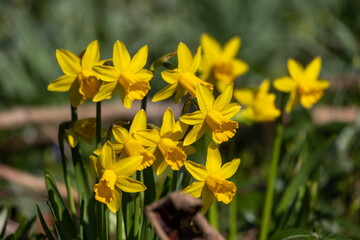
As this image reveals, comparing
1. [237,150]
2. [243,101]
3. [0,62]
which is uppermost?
[243,101]

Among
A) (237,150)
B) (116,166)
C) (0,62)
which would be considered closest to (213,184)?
(116,166)

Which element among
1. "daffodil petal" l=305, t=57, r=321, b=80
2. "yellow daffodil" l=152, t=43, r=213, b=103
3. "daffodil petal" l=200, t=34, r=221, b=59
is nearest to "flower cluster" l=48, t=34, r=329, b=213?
"yellow daffodil" l=152, t=43, r=213, b=103

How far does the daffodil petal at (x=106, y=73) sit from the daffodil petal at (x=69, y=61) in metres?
0.09

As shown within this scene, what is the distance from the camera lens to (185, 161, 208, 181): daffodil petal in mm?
1034

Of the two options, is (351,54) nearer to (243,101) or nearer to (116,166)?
(243,101)

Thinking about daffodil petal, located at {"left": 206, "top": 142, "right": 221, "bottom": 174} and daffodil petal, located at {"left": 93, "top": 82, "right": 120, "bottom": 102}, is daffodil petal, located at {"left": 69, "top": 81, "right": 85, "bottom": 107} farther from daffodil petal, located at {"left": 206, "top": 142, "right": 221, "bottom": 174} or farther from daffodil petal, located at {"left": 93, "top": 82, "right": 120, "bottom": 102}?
daffodil petal, located at {"left": 206, "top": 142, "right": 221, "bottom": 174}

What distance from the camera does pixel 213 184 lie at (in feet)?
3.41

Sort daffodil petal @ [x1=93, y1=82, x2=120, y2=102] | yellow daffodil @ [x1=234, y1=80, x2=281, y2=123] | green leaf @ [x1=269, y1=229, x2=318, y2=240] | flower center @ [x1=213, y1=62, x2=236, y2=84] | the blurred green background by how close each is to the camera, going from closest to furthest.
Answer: daffodil petal @ [x1=93, y1=82, x2=120, y2=102], green leaf @ [x1=269, y1=229, x2=318, y2=240], yellow daffodil @ [x1=234, y1=80, x2=281, y2=123], flower center @ [x1=213, y1=62, x2=236, y2=84], the blurred green background

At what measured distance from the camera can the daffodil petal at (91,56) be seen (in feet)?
3.46

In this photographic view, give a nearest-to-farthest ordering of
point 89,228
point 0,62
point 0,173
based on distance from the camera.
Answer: point 89,228
point 0,173
point 0,62

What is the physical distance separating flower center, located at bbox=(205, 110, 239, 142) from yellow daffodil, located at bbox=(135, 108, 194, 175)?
2.6 inches

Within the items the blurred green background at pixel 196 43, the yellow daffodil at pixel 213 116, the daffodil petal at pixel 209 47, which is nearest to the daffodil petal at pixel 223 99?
the yellow daffodil at pixel 213 116

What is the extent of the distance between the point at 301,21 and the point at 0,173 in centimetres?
405

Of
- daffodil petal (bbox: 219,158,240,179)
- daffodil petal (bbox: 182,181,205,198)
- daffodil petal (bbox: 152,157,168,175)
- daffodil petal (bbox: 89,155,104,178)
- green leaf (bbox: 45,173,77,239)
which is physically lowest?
green leaf (bbox: 45,173,77,239)
